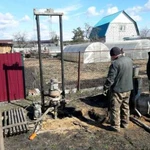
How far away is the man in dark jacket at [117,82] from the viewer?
5.11 meters

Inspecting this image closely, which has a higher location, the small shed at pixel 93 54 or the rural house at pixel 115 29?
the rural house at pixel 115 29

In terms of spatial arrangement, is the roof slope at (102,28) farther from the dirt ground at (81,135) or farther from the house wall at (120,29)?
the dirt ground at (81,135)

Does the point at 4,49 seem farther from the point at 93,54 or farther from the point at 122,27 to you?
the point at 122,27

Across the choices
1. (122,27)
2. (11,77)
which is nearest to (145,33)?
(122,27)

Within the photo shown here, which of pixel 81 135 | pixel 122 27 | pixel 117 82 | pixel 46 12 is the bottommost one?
pixel 81 135

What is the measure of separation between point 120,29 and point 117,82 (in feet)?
156

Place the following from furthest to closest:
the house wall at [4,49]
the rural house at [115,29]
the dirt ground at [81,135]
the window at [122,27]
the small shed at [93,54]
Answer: the window at [122,27]
the rural house at [115,29]
the house wall at [4,49]
the small shed at [93,54]
the dirt ground at [81,135]

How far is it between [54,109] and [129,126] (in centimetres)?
215

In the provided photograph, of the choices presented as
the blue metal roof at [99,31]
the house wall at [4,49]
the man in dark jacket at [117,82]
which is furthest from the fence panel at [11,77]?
the blue metal roof at [99,31]

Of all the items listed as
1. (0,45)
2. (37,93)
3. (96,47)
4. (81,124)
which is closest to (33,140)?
(81,124)

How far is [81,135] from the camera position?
16.9ft

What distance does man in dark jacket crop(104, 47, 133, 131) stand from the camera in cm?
511

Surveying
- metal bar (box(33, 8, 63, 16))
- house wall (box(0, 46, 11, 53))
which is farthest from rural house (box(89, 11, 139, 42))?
metal bar (box(33, 8, 63, 16))

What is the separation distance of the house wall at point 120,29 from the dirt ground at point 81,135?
4395 cm
